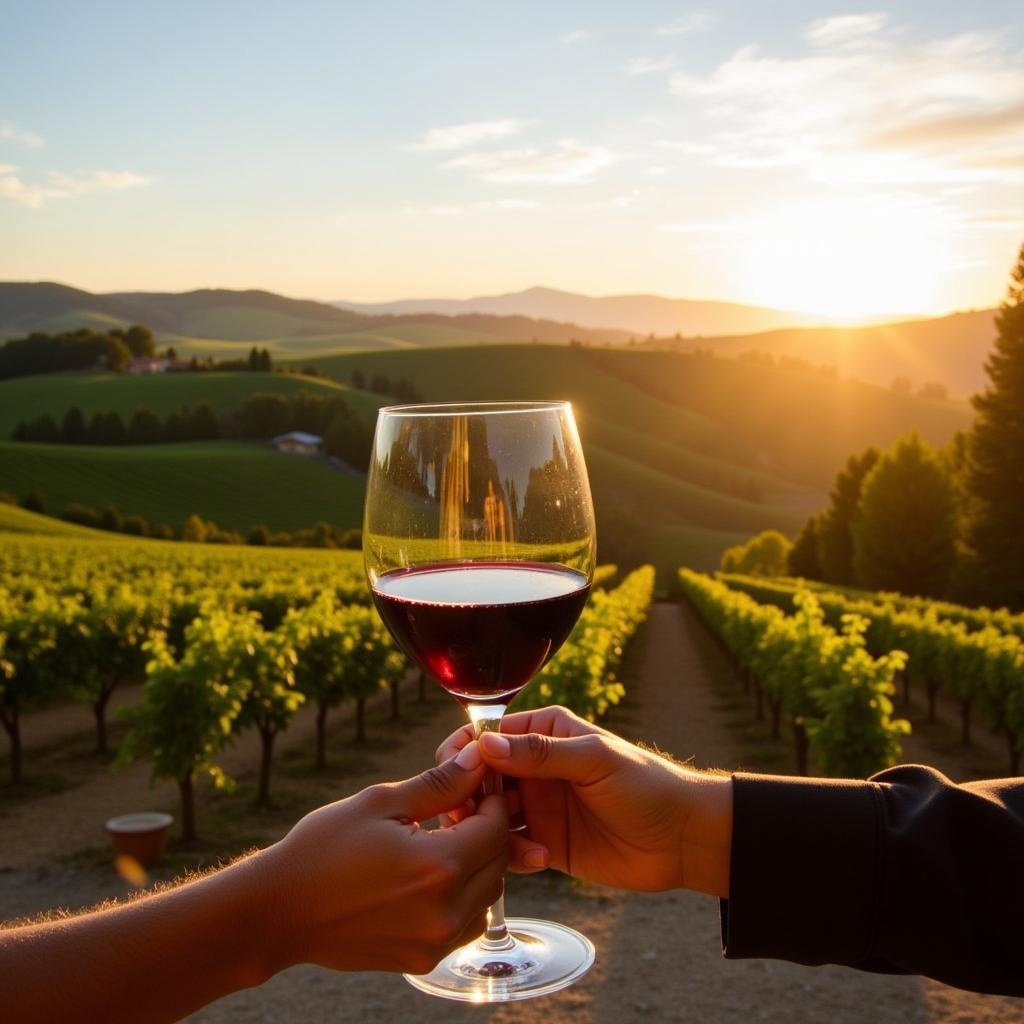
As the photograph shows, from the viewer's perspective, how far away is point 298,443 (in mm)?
80500

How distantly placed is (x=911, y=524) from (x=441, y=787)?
44165 mm

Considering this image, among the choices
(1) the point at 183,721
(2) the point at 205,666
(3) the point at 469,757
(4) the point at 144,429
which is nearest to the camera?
(3) the point at 469,757

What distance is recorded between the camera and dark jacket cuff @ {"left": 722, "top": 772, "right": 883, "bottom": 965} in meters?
1.58

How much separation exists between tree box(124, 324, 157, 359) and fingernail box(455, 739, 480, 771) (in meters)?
118

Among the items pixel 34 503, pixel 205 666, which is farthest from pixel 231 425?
pixel 205 666

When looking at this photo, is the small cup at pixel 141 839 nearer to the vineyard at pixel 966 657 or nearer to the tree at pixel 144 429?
the vineyard at pixel 966 657

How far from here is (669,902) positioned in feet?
27.5

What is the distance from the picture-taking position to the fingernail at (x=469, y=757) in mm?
1499

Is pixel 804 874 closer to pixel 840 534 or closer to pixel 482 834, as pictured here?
pixel 482 834

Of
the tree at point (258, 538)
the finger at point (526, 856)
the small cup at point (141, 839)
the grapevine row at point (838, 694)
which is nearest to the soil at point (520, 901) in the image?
the small cup at point (141, 839)

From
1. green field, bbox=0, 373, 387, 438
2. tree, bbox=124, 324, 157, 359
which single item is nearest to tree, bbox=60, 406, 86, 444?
green field, bbox=0, 373, 387, 438

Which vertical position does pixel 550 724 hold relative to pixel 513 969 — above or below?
above

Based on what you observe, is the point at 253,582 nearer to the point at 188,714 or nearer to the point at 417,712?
the point at 417,712

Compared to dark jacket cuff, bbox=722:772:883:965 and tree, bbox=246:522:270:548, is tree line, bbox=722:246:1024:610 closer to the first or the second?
tree, bbox=246:522:270:548
